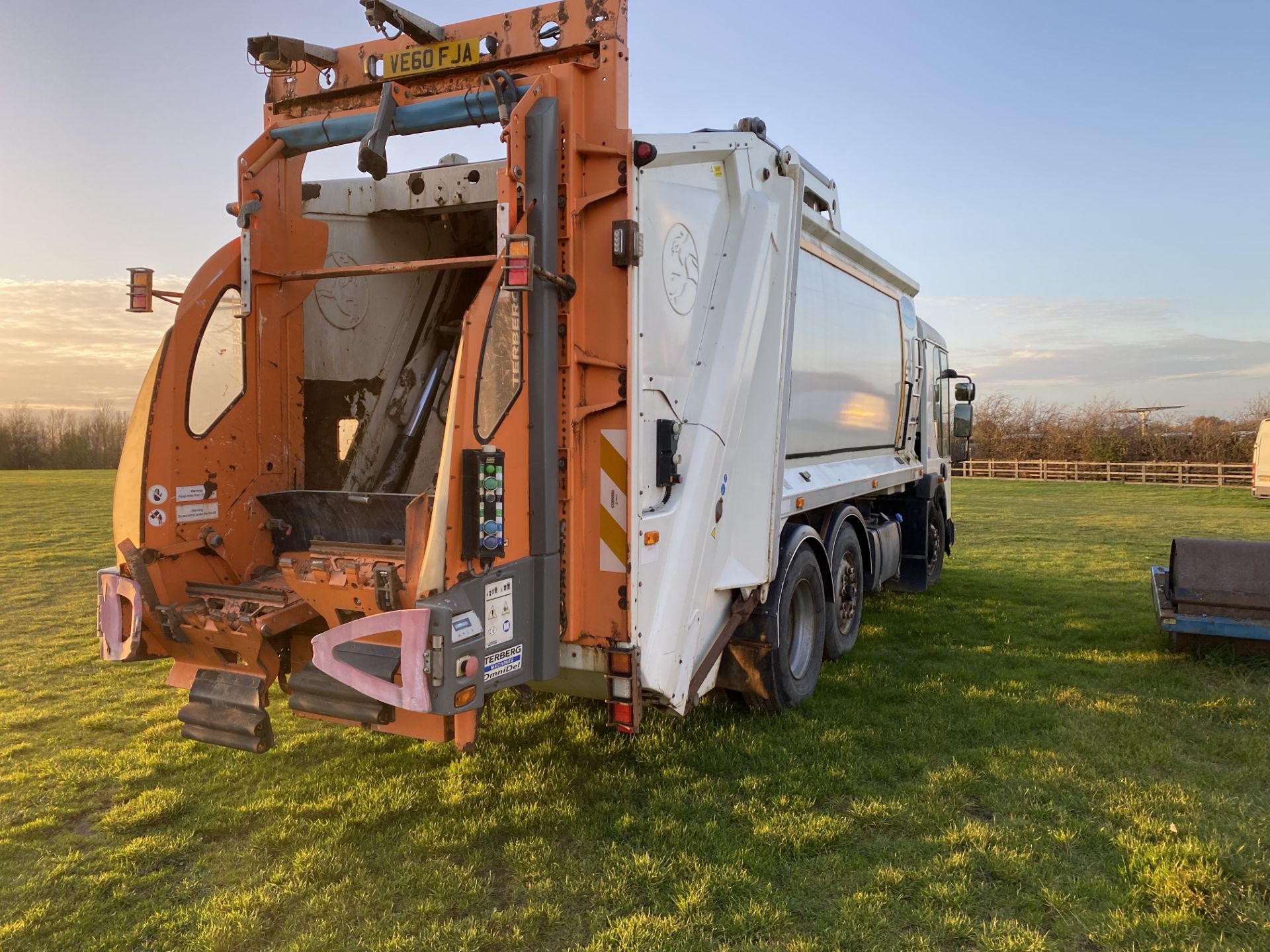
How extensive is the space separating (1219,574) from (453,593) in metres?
5.81

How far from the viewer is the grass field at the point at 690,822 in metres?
3.08

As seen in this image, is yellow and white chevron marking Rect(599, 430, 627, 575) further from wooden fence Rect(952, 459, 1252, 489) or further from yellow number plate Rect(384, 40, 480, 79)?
wooden fence Rect(952, 459, 1252, 489)

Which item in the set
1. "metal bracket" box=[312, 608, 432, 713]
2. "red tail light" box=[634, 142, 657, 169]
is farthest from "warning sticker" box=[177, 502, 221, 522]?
"red tail light" box=[634, 142, 657, 169]

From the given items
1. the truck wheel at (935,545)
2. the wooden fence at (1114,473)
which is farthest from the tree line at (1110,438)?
the truck wheel at (935,545)

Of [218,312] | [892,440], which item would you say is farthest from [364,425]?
[892,440]

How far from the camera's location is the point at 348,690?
135 inches

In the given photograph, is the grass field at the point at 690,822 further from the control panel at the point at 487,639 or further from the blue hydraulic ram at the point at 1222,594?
the control panel at the point at 487,639

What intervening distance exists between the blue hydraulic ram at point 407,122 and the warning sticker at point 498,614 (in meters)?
2.12

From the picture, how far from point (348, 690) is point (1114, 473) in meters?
37.2

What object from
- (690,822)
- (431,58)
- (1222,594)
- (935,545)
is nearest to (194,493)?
(431,58)

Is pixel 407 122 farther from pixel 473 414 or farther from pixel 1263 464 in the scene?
pixel 1263 464

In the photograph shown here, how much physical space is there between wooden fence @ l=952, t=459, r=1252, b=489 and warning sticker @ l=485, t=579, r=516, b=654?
1107 inches

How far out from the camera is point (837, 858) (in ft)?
11.5

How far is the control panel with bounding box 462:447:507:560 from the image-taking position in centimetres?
325
